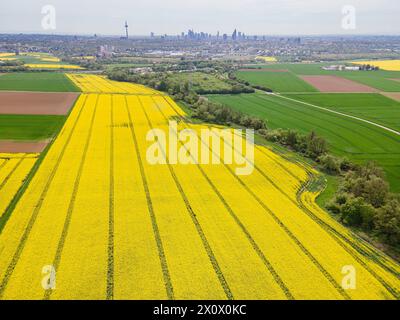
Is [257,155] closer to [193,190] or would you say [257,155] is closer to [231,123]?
[193,190]

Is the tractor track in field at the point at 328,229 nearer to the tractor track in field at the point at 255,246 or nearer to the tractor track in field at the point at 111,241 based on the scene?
the tractor track in field at the point at 255,246

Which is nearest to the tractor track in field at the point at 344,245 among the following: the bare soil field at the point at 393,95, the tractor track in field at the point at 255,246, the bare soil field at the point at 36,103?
the tractor track in field at the point at 255,246

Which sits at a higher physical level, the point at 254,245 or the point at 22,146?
the point at 22,146

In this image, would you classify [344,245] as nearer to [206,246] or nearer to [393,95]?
[206,246]

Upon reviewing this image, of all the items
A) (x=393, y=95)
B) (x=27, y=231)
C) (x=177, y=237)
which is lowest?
(x=177, y=237)

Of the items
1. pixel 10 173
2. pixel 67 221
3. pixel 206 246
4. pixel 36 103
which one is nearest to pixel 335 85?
pixel 36 103

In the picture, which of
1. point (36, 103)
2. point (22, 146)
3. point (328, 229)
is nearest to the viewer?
point (328, 229)
